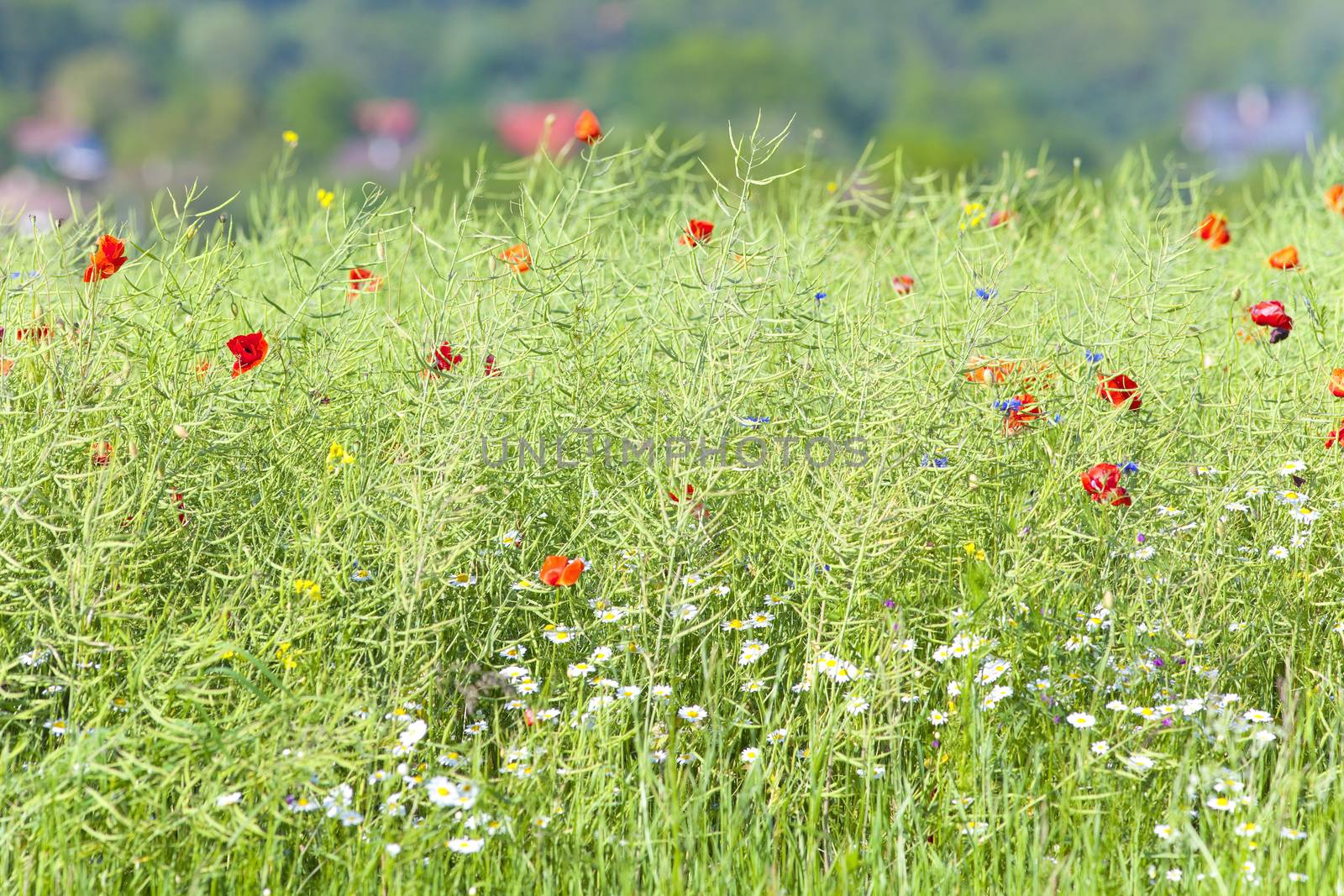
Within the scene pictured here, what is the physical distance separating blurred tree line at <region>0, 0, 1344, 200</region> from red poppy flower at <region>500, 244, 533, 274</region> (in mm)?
61806

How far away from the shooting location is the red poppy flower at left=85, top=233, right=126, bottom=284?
7.54ft

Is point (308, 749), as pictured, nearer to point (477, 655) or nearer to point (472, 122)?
point (477, 655)

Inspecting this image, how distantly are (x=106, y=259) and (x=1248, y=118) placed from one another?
12452 centimetres

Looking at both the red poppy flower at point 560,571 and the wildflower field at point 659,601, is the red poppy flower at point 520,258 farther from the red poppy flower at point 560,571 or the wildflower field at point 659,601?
the red poppy flower at point 560,571

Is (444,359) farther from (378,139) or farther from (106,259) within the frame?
(378,139)

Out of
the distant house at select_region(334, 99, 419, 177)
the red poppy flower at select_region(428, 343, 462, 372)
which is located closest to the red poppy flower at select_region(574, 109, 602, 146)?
the red poppy flower at select_region(428, 343, 462, 372)

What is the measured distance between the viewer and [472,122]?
7756 centimetres

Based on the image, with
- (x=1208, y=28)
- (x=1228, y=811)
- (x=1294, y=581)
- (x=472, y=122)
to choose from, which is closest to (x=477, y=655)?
(x=1228, y=811)

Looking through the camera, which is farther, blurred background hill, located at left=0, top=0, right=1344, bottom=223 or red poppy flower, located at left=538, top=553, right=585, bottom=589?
blurred background hill, located at left=0, top=0, right=1344, bottom=223

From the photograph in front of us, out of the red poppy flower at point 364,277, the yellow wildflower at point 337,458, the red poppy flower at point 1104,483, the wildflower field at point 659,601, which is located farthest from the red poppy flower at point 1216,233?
the yellow wildflower at point 337,458

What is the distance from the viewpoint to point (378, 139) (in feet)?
274

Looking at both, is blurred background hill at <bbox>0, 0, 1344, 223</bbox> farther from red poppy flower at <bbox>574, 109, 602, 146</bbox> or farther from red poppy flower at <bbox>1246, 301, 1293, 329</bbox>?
red poppy flower at <bbox>1246, 301, 1293, 329</bbox>

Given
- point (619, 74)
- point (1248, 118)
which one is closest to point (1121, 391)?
point (619, 74)

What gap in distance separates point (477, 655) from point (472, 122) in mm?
78682
